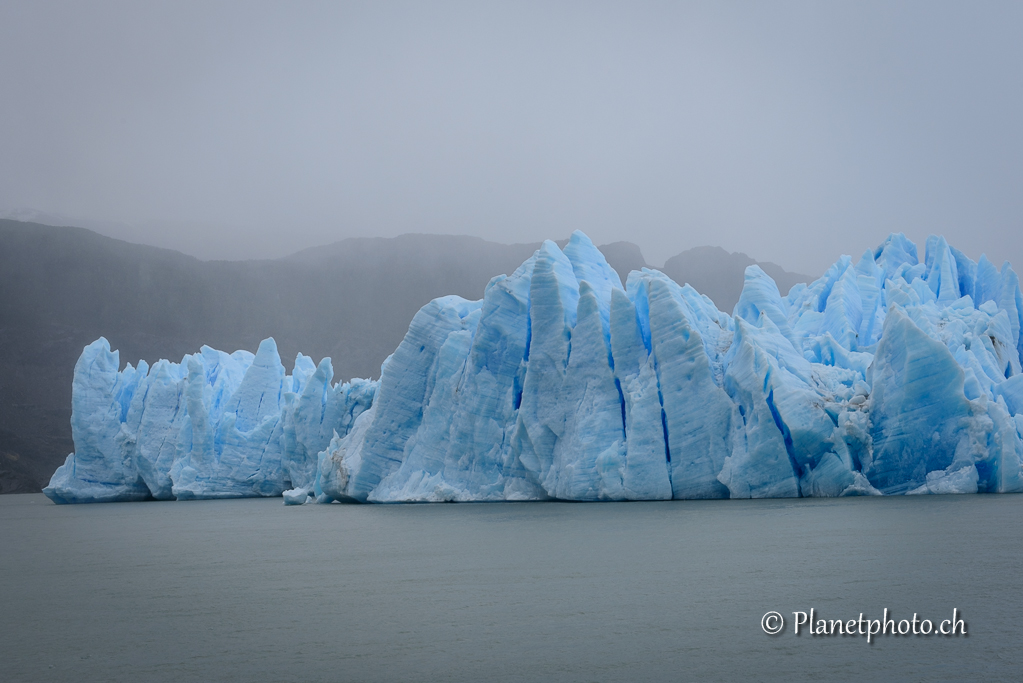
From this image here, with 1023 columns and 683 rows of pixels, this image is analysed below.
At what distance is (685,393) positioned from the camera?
17.9 metres

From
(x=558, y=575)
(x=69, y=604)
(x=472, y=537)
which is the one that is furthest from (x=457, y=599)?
(x=472, y=537)

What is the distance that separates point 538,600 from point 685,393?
36.1 ft

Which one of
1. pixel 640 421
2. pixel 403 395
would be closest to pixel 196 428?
pixel 403 395

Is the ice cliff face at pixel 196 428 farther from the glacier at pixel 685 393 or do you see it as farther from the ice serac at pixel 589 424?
the ice serac at pixel 589 424

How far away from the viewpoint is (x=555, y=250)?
21328mm

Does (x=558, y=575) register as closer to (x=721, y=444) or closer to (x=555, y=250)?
(x=721, y=444)

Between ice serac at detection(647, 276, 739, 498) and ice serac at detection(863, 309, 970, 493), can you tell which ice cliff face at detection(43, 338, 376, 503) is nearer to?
ice serac at detection(647, 276, 739, 498)

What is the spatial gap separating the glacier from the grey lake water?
2.92 metres

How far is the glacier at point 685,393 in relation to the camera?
1664 cm

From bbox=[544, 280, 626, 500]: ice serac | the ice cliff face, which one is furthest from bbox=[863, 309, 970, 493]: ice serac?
the ice cliff face

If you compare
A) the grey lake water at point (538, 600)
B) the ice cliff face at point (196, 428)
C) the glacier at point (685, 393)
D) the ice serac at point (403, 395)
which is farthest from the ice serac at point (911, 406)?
the ice cliff face at point (196, 428)

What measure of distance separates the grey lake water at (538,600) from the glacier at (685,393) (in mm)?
2924

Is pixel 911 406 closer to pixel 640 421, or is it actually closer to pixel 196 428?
pixel 640 421

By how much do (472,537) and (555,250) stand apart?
33.4 ft
